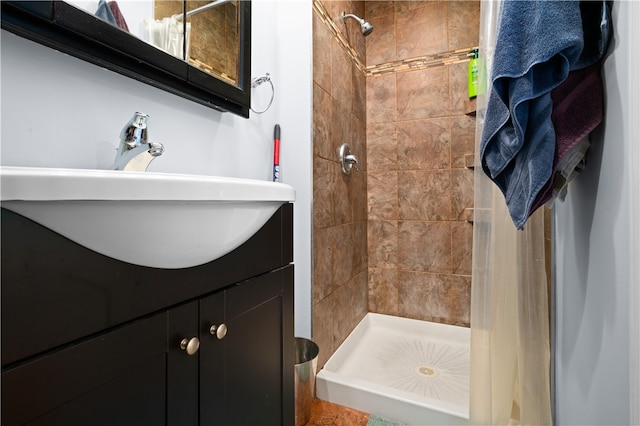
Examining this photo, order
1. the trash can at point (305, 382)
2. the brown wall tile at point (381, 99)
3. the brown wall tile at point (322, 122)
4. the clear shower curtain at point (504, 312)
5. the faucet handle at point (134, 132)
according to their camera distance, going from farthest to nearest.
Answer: the brown wall tile at point (381, 99) → the brown wall tile at point (322, 122) → the trash can at point (305, 382) → the clear shower curtain at point (504, 312) → the faucet handle at point (134, 132)

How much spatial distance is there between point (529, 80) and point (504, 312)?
2.73 ft

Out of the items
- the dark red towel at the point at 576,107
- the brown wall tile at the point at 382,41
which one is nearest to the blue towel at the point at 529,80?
the dark red towel at the point at 576,107

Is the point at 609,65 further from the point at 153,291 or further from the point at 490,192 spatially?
the point at 153,291

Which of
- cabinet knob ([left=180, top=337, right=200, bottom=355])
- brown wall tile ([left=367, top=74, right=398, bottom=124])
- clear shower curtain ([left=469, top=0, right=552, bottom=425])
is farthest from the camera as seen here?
brown wall tile ([left=367, top=74, right=398, bottom=124])

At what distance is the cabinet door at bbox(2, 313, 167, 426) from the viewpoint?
0.31 m

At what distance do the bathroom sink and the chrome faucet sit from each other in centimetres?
28

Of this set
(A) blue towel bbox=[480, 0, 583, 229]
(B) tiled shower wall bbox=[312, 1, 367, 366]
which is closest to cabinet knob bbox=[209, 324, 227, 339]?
(A) blue towel bbox=[480, 0, 583, 229]

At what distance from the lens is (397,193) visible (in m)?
1.96

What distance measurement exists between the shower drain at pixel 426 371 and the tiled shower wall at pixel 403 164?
0.40 m

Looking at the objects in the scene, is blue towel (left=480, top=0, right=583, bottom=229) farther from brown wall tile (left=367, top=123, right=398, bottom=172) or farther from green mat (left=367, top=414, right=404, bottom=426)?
brown wall tile (left=367, top=123, right=398, bottom=172)

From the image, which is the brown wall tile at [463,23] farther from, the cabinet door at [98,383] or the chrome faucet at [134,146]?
the cabinet door at [98,383]

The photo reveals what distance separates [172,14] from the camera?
2.74 feet

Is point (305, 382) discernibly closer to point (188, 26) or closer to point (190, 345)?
point (190, 345)

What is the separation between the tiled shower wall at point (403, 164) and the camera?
172 centimetres
